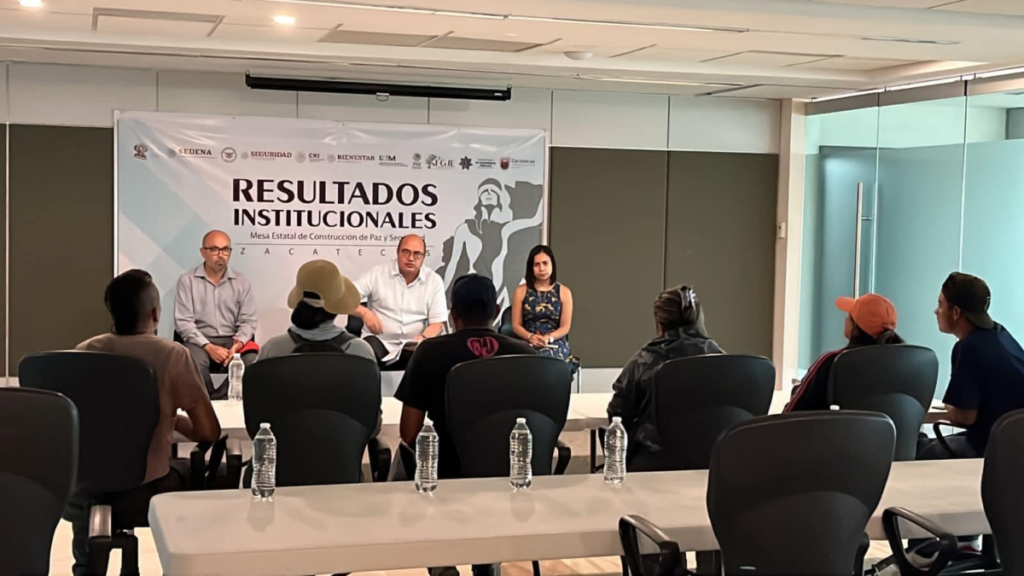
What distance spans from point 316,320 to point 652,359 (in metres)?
1.32

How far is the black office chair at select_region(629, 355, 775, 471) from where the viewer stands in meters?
3.97

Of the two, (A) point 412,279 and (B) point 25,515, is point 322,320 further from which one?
(A) point 412,279

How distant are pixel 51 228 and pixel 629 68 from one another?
420 centimetres

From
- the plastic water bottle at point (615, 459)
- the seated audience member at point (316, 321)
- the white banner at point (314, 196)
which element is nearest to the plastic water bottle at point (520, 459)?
the plastic water bottle at point (615, 459)

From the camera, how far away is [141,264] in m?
7.81

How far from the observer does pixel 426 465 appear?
318 centimetres

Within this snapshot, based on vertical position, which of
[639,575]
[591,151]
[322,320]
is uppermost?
[591,151]

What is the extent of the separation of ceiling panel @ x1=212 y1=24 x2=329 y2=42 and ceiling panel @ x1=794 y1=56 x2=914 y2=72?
3.30m

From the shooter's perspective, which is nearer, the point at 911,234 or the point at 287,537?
the point at 287,537

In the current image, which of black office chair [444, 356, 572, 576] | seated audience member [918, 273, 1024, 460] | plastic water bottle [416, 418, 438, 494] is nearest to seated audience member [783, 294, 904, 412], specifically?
seated audience member [918, 273, 1024, 460]

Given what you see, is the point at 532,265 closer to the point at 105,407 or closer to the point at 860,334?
the point at 860,334

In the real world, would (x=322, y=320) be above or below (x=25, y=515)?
above

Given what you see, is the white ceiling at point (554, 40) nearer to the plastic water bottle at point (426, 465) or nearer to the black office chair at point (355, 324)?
the black office chair at point (355, 324)

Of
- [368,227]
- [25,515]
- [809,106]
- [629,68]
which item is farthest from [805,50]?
[25,515]
